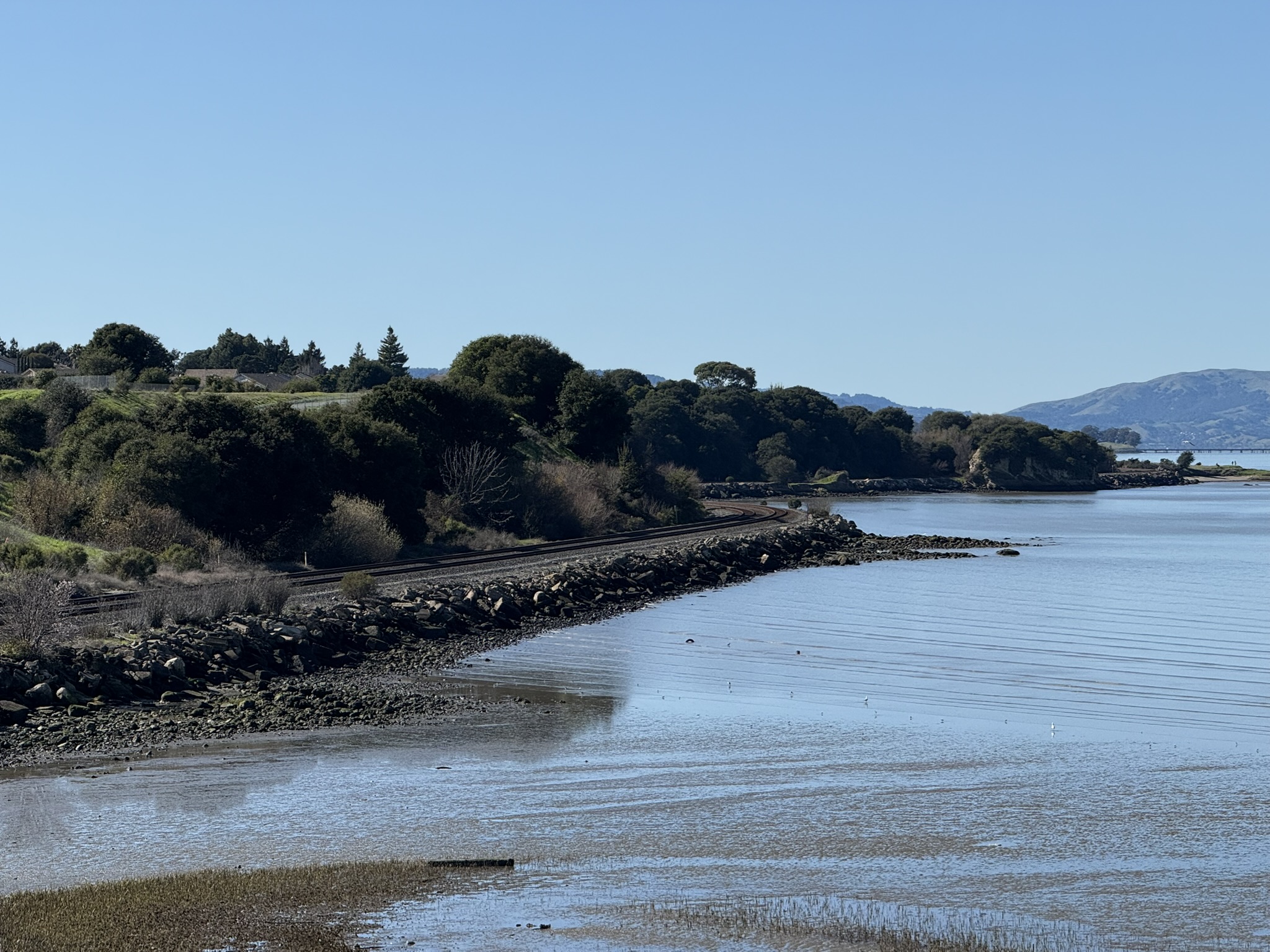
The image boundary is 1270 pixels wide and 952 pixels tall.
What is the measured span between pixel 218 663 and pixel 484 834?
33.7 ft

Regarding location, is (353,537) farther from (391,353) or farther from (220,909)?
(391,353)

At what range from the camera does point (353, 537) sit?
137ft

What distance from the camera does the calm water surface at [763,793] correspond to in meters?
12.7

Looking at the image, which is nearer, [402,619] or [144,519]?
[402,619]

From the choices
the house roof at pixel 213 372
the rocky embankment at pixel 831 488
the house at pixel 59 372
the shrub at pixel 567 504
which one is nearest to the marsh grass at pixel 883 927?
the shrub at pixel 567 504

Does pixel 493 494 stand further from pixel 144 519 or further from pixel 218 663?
pixel 218 663

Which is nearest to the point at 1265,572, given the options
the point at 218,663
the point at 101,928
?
the point at 218,663

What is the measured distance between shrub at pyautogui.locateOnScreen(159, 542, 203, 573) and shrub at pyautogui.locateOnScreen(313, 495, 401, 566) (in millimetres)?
6155

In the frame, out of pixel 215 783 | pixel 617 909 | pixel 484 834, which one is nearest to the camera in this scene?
pixel 617 909

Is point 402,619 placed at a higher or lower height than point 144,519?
lower

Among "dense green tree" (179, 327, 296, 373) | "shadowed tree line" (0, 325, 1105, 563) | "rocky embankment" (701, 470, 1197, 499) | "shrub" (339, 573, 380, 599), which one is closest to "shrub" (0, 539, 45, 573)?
"shadowed tree line" (0, 325, 1105, 563)

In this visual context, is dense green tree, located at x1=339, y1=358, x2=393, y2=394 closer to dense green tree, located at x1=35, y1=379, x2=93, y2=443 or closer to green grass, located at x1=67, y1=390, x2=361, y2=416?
green grass, located at x1=67, y1=390, x2=361, y2=416

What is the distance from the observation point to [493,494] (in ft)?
180

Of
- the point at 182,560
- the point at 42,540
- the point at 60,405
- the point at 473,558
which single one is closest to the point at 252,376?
the point at 60,405
